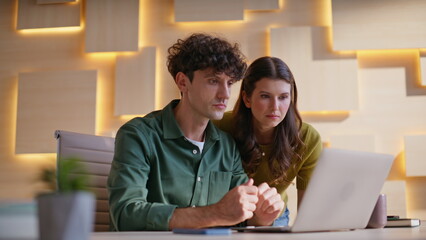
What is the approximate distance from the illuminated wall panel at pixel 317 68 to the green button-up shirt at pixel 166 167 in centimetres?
131

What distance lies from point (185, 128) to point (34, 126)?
1.84m

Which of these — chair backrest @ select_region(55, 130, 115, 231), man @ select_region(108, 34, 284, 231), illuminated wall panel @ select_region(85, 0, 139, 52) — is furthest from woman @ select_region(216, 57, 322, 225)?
illuminated wall panel @ select_region(85, 0, 139, 52)

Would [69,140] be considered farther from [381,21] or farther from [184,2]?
[381,21]

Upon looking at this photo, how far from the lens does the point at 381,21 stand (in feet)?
10.4

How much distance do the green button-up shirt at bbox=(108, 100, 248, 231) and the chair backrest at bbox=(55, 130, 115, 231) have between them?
34 centimetres

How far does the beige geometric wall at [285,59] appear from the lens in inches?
122

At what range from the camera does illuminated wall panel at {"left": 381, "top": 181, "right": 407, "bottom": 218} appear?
120 inches

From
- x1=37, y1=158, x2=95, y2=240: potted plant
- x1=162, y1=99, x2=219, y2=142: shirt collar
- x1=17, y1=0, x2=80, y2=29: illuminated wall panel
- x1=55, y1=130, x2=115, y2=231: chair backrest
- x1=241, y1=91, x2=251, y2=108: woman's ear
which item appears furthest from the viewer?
x1=17, y1=0, x2=80, y2=29: illuminated wall panel

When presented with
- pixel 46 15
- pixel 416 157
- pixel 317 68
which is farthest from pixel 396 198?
pixel 46 15

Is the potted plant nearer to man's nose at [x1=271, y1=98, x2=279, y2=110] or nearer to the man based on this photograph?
the man

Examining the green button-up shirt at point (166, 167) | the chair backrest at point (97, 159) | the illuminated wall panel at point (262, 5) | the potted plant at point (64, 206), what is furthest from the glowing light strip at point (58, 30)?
the potted plant at point (64, 206)

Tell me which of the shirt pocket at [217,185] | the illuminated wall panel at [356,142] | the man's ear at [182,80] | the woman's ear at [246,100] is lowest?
the shirt pocket at [217,185]

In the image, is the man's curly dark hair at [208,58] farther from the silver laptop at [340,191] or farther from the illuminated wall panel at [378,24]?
the illuminated wall panel at [378,24]

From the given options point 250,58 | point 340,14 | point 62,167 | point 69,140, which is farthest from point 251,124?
point 62,167
